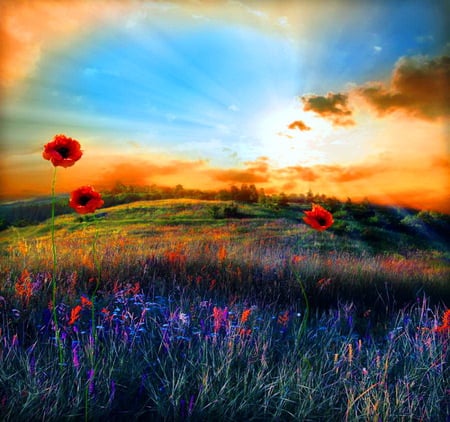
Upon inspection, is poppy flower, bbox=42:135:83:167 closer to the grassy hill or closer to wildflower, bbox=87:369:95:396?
wildflower, bbox=87:369:95:396

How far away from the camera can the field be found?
2197mm

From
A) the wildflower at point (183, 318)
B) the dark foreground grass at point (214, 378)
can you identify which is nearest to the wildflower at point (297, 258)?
the dark foreground grass at point (214, 378)

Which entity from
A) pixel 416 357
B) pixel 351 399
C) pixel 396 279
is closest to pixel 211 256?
pixel 396 279

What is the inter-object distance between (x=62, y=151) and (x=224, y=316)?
48.5 inches

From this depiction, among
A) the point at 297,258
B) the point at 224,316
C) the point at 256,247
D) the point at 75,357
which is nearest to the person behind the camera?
the point at 75,357

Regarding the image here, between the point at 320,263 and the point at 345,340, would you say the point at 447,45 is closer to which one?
the point at 320,263

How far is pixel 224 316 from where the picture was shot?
2654 millimetres

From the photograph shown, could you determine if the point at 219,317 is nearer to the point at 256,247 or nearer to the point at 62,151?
the point at 62,151

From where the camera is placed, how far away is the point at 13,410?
2.06 metres

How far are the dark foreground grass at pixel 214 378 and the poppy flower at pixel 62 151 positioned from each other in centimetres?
73

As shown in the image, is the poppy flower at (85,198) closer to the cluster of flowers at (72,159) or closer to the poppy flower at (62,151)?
the cluster of flowers at (72,159)

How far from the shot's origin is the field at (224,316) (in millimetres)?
2197

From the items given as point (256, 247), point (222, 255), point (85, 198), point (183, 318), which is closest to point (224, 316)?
point (183, 318)

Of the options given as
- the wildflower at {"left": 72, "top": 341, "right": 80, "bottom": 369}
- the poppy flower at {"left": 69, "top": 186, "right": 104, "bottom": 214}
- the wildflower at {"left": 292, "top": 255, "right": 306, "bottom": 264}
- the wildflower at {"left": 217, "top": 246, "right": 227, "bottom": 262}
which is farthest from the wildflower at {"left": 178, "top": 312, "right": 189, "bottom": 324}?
the wildflower at {"left": 292, "top": 255, "right": 306, "bottom": 264}
